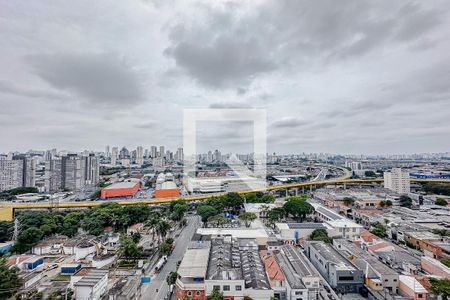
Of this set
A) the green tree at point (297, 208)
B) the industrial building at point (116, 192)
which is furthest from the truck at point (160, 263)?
the industrial building at point (116, 192)

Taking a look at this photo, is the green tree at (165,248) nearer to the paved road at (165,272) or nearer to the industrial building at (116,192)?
the paved road at (165,272)

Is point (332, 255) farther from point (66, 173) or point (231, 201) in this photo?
point (66, 173)

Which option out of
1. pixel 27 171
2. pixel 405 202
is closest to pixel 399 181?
pixel 405 202

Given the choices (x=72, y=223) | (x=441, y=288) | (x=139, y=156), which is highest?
(x=139, y=156)

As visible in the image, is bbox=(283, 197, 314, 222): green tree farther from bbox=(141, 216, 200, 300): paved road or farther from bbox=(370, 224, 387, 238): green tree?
bbox=(141, 216, 200, 300): paved road

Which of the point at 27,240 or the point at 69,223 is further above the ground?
the point at 69,223

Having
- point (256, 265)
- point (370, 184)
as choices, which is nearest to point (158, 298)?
point (256, 265)

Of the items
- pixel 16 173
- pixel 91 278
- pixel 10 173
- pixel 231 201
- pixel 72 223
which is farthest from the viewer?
pixel 16 173

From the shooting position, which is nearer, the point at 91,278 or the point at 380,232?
the point at 91,278
